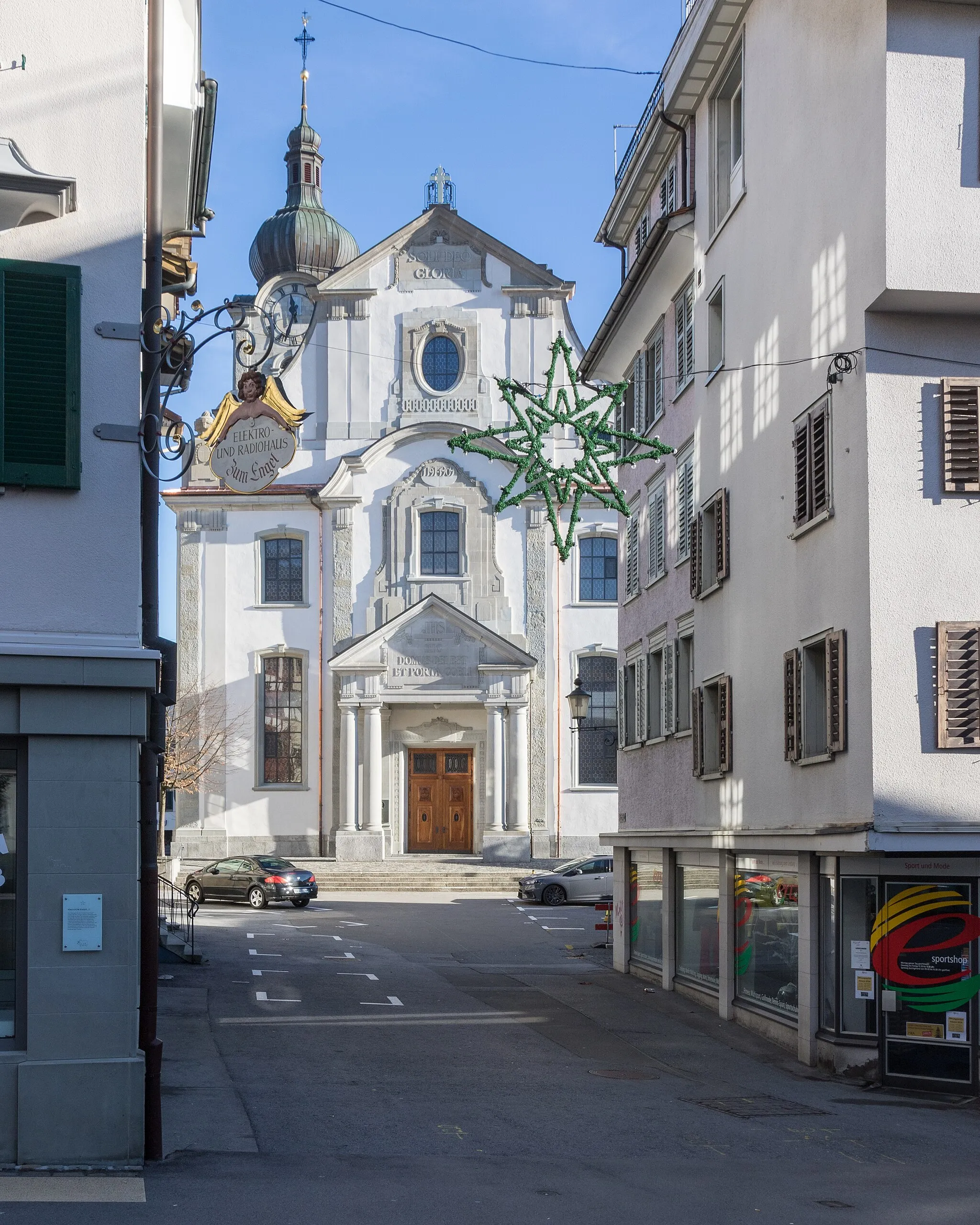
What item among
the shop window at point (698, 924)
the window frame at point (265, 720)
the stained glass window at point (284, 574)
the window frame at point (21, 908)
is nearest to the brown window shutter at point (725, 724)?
the shop window at point (698, 924)

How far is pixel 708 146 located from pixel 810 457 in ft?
23.1

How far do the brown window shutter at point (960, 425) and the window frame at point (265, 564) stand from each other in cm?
3320

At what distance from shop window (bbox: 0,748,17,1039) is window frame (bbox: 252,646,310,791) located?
35525 millimetres

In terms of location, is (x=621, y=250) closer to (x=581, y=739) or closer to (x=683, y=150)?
(x=683, y=150)

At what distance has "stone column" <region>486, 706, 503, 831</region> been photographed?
45.8 m

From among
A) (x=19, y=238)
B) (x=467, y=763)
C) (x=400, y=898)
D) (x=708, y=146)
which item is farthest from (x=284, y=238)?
(x=19, y=238)

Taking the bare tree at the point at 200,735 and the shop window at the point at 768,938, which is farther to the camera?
the bare tree at the point at 200,735

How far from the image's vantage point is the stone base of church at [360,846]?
148 ft

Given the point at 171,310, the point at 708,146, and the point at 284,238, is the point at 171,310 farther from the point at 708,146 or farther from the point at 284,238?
the point at 284,238

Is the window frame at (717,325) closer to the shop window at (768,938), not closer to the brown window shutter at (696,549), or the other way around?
the brown window shutter at (696,549)

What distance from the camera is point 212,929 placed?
32.4 metres

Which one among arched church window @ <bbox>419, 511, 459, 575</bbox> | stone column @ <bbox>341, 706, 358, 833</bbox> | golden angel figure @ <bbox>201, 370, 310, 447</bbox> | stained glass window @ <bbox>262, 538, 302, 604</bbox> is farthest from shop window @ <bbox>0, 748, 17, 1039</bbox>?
stained glass window @ <bbox>262, 538, 302, 604</bbox>

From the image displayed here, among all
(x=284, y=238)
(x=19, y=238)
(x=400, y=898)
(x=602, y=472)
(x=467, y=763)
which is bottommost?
(x=400, y=898)

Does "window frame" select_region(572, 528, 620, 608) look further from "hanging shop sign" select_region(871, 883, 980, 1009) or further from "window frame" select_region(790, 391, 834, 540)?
"hanging shop sign" select_region(871, 883, 980, 1009)
